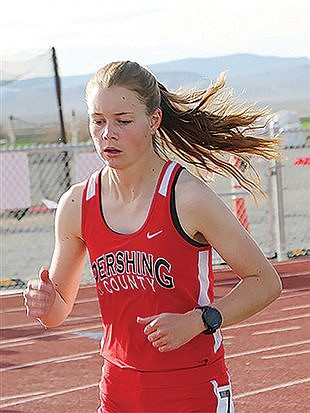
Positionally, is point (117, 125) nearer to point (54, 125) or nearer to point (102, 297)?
point (102, 297)

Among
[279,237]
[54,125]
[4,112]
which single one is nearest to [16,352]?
[279,237]

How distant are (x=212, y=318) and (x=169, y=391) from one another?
0.28 m

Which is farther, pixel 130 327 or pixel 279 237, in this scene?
pixel 279 237

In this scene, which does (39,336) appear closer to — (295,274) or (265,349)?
(265,349)

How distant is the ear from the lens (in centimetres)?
385

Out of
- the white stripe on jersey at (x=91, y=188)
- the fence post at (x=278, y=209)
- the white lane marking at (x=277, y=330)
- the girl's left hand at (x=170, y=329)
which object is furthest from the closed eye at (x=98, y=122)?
the fence post at (x=278, y=209)

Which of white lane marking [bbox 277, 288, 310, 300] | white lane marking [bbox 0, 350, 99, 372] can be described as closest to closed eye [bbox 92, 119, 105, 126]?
white lane marking [bbox 0, 350, 99, 372]

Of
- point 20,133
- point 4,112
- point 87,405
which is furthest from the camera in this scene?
point 4,112

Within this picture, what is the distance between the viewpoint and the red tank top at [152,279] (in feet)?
12.0

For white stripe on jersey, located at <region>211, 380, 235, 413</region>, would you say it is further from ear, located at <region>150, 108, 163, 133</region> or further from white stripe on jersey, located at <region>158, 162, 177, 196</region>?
ear, located at <region>150, 108, 163, 133</region>

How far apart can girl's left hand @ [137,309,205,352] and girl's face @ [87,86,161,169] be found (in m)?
0.52

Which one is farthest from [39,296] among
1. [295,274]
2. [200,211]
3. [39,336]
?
[295,274]

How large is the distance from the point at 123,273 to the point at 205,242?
276 mm

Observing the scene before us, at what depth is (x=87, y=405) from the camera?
284 inches
